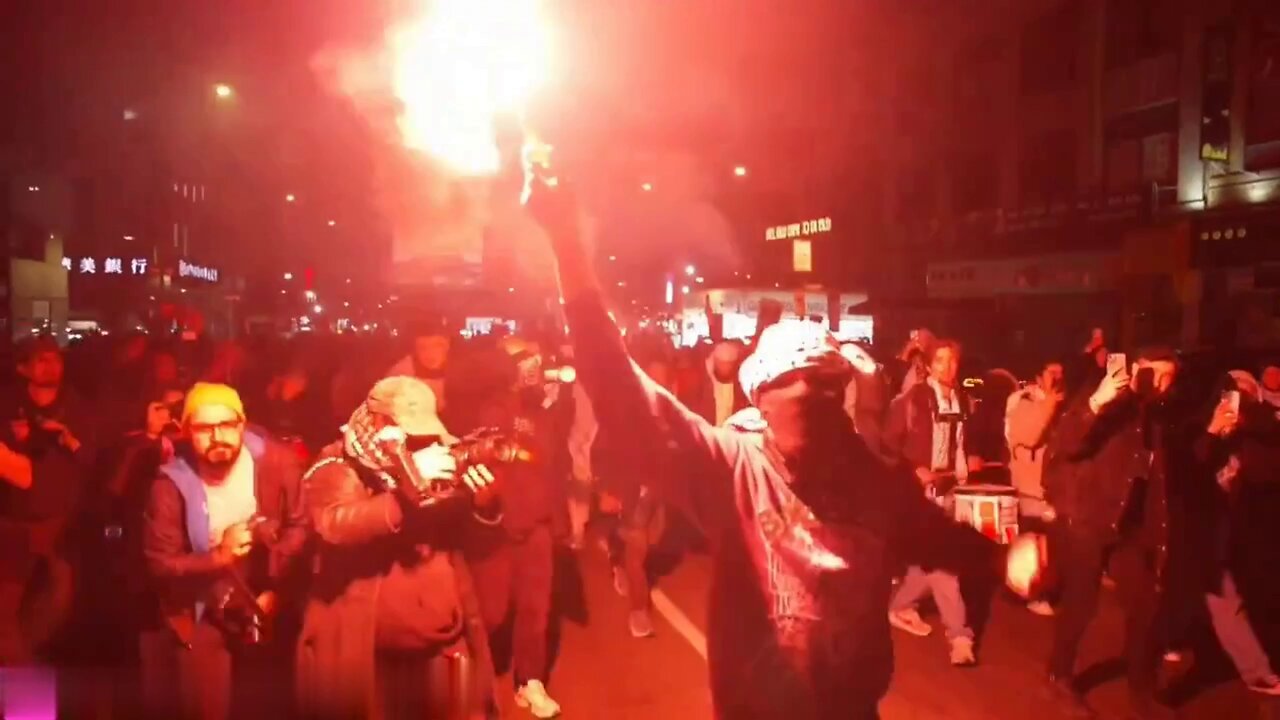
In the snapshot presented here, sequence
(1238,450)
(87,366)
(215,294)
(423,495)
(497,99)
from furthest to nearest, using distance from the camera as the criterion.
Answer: (215,294) < (87,366) < (1238,450) < (423,495) < (497,99)

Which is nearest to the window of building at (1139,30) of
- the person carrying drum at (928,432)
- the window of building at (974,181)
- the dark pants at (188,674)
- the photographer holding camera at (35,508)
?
the window of building at (974,181)

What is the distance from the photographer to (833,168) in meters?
39.0

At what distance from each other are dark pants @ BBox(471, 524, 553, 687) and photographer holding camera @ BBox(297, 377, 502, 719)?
1441 millimetres

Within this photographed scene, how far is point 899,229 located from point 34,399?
31.6 metres

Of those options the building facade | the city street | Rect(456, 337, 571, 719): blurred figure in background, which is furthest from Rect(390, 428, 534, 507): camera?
the building facade

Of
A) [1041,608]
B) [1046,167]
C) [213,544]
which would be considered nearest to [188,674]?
[213,544]

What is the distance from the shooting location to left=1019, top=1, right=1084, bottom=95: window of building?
28047 mm

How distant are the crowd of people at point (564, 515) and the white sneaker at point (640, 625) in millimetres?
46

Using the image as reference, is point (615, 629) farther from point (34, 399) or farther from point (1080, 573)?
point (34, 399)

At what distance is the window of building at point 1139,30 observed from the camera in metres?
24.6

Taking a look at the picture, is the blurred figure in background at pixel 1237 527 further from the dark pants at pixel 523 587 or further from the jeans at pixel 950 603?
the dark pants at pixel 523 587

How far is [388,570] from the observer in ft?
13.4

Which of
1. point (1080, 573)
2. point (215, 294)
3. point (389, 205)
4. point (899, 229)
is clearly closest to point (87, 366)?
point (389, 205)

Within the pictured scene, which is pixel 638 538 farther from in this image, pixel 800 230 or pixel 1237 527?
pixel 800 230
